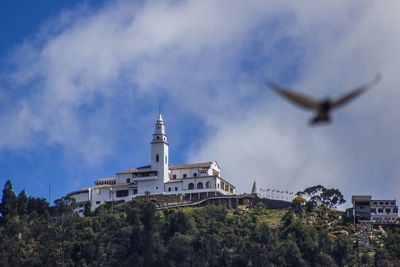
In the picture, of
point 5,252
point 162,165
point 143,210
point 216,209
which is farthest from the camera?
point 162,165

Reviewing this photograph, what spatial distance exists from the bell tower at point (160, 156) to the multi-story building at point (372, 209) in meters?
34.5

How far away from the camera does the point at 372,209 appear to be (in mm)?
119062

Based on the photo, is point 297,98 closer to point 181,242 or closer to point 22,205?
point 181,242

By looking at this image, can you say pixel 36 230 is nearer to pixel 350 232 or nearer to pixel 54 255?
pixel 54 255

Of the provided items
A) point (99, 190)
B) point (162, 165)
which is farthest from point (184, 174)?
point (99, 190)

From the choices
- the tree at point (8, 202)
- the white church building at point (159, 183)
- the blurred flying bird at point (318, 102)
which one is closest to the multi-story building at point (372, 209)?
the white church building at point (159, 183)

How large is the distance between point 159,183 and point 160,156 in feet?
18.1

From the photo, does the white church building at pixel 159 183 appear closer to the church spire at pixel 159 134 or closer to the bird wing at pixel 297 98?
the church spire at pixel 159 134

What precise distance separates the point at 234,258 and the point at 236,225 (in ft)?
38.4

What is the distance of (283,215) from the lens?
119 m

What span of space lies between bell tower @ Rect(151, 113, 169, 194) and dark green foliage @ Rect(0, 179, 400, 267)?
1802cm

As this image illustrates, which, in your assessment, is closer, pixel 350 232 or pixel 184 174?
pixel 350 232

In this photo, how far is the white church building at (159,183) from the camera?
128 metres

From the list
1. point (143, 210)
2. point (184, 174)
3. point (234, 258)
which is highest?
point (184, 174)
